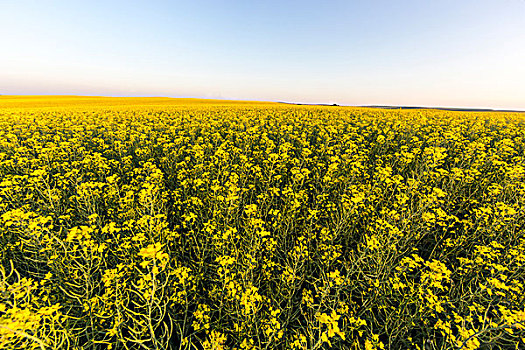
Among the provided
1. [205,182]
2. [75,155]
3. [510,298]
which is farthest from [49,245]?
[510,298]

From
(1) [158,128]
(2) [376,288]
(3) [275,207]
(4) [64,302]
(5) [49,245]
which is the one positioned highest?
(1) [158,128]

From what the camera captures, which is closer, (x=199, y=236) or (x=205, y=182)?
(x=199, y=236)

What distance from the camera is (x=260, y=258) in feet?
13.8

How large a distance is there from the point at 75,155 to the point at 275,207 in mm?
7954

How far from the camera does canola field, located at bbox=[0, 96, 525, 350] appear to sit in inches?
112

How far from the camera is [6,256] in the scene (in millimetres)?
4027

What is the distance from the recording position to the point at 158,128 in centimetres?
1230

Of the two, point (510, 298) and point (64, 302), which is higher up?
point (510, 298)

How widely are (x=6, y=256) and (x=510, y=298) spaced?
9.35 m

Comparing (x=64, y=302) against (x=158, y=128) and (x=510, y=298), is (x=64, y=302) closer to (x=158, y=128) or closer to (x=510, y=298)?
(x=510, y=298)

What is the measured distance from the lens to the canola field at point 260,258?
2854mm

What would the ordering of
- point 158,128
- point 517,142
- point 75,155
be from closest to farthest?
point 75,155, point 517,142, point 158,128

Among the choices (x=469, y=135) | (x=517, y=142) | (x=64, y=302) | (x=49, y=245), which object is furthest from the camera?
(x=469, y=135)

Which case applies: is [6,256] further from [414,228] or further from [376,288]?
[414,228]
